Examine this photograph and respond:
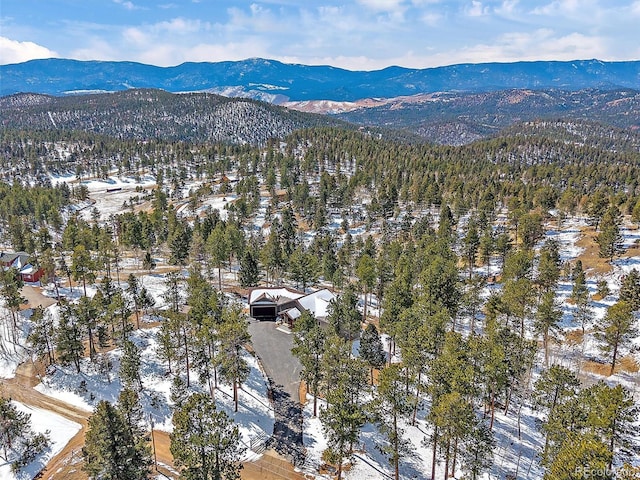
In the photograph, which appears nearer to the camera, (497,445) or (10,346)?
(497,445)

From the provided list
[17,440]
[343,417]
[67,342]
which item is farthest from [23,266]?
[343,417]

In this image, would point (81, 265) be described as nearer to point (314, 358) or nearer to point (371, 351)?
point (314, 358)

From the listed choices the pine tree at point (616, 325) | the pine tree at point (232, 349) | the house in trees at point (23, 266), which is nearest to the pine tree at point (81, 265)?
the house in trees at point (23, 266)

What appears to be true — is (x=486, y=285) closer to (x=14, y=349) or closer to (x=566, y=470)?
(x=566, y=470)

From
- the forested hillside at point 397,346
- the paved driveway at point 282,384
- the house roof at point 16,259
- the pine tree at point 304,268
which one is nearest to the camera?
the forested hillside at point 397,346

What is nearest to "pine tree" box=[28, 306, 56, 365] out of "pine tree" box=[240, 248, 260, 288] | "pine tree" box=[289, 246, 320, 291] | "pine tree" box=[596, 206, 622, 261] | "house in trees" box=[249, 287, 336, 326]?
"house in trees" box=[249, 287, 336, 326]

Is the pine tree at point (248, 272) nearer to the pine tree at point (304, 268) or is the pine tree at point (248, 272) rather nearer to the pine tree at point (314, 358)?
the pine tree at point (304, 268)
